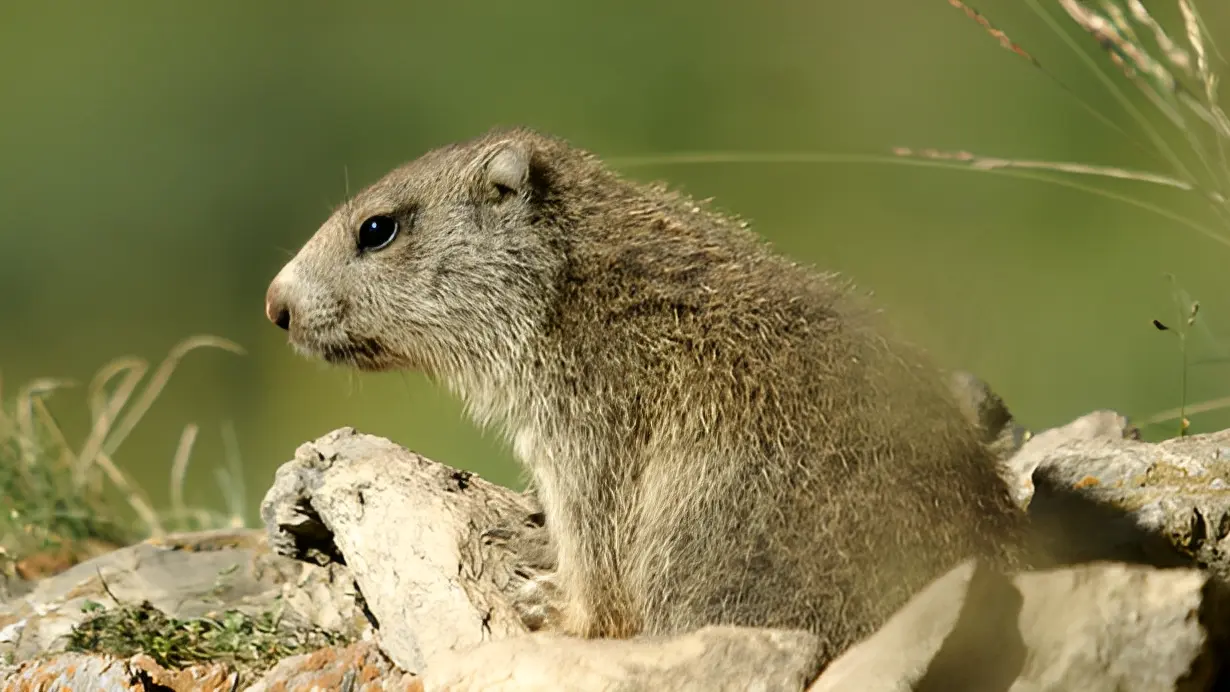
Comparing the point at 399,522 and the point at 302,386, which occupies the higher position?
the point at 399,522

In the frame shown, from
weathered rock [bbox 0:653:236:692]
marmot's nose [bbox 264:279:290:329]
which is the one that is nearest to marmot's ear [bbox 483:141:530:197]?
marmot's nose [bbox 264:279:290:329]

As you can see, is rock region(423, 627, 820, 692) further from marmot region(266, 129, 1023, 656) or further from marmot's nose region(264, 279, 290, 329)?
marmot's nose region(264, 279, 290, 329)

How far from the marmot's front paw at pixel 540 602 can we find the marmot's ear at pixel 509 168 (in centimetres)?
126

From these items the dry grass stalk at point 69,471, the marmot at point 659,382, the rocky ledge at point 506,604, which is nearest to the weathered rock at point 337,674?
the rocky ledge at point 506,604

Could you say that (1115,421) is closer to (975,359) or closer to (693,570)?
(975,359)

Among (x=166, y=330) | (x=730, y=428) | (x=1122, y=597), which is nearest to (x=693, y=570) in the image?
(x=730, y=428)

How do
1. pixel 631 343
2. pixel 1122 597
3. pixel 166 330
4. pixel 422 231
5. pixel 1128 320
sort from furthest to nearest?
pixel 166 330
pixel 1128 320
pixel 422 231
pixel 631 343
pixel 1122 597

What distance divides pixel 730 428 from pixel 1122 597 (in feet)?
4.07

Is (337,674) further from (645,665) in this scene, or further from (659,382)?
(659,382)

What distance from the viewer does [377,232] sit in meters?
4.49

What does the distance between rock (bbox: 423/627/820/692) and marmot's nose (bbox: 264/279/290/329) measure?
1.65m

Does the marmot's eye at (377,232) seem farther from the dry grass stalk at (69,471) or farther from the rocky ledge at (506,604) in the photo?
the dry grass stalk at (69,471)

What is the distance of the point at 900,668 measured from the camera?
286cm

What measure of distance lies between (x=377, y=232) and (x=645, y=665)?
1.97 metres
